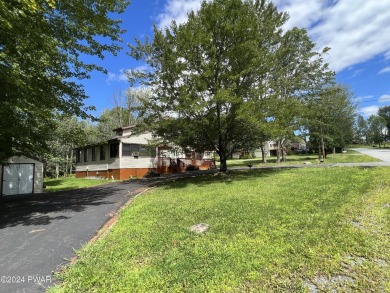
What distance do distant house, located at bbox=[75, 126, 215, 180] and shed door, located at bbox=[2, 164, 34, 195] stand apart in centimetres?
664

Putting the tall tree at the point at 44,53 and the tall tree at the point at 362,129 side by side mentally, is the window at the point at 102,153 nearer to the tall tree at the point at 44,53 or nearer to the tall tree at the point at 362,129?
the tall tree at the point at 44,53

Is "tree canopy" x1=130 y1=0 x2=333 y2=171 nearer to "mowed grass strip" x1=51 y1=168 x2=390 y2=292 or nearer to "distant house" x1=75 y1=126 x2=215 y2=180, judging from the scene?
"distant house" x1=75 y1=126 x2=215 y2=180

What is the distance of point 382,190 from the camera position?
7434 millimetres

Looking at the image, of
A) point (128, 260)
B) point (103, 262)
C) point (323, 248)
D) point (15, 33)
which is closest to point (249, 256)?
point (323, 248)

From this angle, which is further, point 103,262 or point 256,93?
point 256,93

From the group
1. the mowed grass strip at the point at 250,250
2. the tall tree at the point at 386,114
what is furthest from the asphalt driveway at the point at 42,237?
the tall tree at the point at 386,114

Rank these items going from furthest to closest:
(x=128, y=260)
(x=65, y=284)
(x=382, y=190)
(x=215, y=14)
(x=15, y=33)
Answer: (x=215, y=14) < (x=382, y=190) < (x=15, y=33) < (x=128, y=260) < (x=65, y=284)

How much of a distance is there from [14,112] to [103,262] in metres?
6.77

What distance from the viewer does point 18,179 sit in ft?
52.5

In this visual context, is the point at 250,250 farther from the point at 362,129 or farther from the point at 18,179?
the point at 362,129

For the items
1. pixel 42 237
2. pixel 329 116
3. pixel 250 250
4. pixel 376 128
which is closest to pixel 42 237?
pixel 42 237

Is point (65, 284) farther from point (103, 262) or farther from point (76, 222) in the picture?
point (76, 222)

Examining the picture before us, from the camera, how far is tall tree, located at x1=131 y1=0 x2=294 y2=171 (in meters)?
12.5

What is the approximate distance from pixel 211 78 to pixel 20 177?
1400 cm
